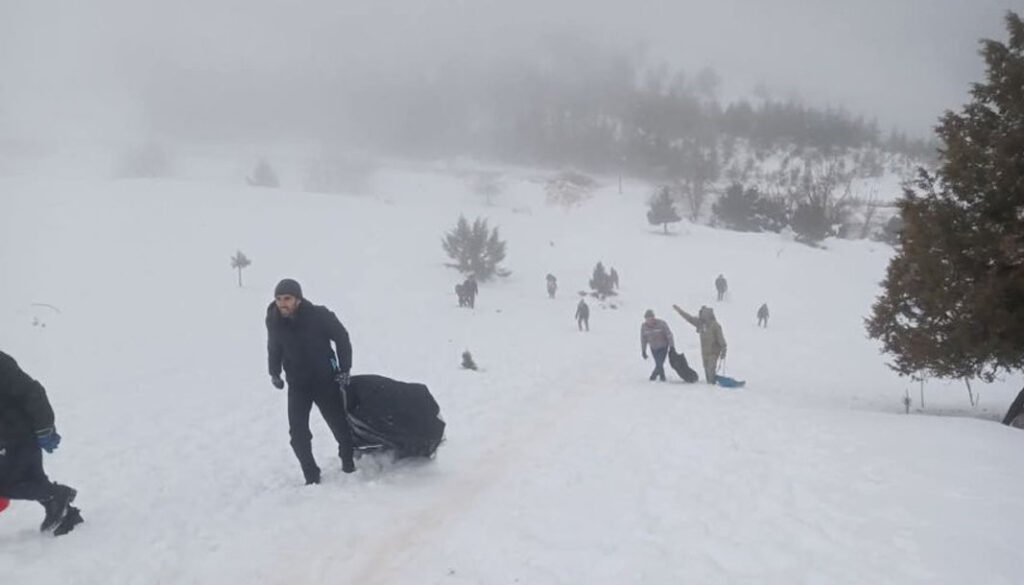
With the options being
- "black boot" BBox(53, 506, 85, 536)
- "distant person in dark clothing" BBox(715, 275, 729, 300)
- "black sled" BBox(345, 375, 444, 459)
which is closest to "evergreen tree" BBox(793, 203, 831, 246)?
"distant person in dark clothing" BBox(715, 275, 729, 300)

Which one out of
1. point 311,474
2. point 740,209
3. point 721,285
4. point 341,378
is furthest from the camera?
point 740,209

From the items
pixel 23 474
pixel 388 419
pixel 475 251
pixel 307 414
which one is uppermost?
pixel 475 251

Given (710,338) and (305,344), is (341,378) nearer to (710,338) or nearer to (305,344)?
(305,344)

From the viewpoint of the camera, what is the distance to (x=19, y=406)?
16.2 feet

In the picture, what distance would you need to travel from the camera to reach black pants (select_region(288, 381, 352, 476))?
6059 millimetres

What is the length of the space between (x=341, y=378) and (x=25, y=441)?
2.57 m

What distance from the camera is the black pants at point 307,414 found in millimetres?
6059

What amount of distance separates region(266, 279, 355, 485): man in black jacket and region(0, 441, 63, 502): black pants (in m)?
1.94

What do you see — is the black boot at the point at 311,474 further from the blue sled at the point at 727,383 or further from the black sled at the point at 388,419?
the blue sled at the point at 727,383

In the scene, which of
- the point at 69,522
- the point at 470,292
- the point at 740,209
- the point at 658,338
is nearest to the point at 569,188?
the point at 740,209

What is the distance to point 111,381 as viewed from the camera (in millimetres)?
16094

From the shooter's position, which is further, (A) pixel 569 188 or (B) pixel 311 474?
(A) pixel 569 188

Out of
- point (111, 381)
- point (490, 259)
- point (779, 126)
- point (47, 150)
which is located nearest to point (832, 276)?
point (490, 259)

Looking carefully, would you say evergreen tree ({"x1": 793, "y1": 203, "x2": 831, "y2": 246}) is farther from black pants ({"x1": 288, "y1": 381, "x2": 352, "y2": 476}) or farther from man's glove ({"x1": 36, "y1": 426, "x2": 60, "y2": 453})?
man's glove ({"x1": 36, "y1": 426, "x2": 60, "y2": 453})
